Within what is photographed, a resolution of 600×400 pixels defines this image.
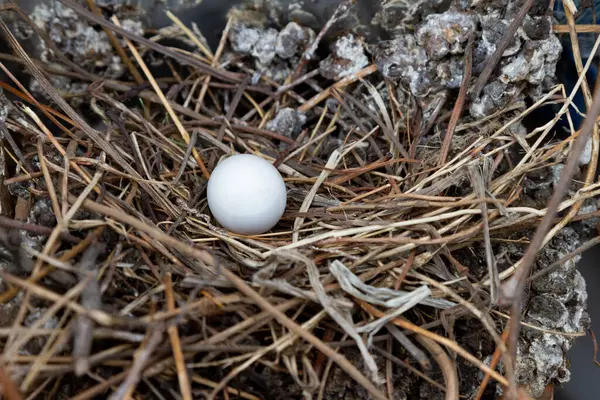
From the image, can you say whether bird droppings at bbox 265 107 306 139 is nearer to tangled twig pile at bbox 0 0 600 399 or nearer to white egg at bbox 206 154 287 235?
tangled twig pile at bbox 0 0 600 399

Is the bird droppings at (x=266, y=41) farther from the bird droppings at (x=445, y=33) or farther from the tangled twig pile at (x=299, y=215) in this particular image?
the bird droppings at (x=445, y=33)

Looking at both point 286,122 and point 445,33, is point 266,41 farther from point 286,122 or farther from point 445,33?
point 445,33

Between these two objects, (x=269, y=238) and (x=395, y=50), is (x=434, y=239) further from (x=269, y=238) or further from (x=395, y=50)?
(x=395, y=50)

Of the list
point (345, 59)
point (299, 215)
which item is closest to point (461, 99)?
point (345, 59)

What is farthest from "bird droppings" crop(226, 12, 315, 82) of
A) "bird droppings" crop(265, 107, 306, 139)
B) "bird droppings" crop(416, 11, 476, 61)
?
"bird droppings" crop(416, 11, 476, 61)

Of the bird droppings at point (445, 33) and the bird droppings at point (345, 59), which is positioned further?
the bird droppings at point (345, 59)

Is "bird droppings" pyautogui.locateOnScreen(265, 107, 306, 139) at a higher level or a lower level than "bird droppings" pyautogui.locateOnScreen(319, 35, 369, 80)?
lower

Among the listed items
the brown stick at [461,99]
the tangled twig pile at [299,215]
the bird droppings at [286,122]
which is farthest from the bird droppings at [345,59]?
the brown stick at [461,99]
